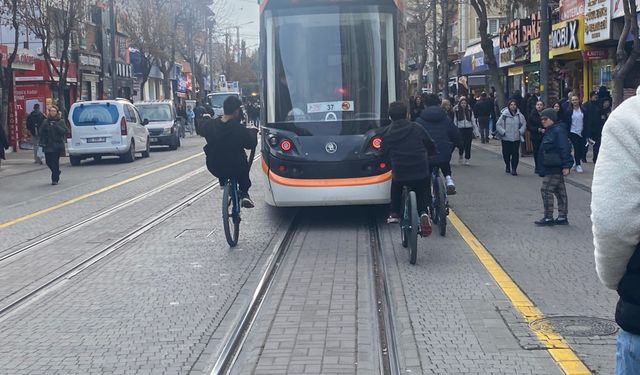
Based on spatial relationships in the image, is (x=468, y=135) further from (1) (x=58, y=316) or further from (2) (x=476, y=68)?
(2) (x=476, y=68)

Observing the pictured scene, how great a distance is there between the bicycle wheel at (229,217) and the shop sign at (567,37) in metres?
19.7

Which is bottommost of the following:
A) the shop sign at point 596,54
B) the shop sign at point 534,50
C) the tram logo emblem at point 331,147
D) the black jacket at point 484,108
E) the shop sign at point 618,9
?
the tram logo emblem at point 331,147

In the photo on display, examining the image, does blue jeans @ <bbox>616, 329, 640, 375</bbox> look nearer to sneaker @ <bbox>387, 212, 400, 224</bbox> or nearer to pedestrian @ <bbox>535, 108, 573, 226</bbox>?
sneaker @ <bbox>387, 212, 400, 224</bbox>

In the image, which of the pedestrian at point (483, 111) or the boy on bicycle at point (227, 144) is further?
the pedestrian at point (483, 111)

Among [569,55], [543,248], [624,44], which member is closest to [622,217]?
[543,248]

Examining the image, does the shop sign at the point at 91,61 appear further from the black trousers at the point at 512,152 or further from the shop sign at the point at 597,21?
the black trousers at the point at 512,152

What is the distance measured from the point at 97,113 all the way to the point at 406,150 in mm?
19556

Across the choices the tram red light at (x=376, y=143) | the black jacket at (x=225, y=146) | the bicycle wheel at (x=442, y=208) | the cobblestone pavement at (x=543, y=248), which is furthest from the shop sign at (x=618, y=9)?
the black jacket at (x=225, y=146)

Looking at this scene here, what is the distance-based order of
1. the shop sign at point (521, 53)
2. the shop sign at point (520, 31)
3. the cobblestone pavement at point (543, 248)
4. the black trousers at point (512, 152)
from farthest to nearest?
the shop sign at point (521, 53), the shop sign at point (520, 31), the black trousers at point (512, 152), the cobblestone pavement at point (543, 248)

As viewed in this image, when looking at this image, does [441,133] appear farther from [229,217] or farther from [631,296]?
[631,296]

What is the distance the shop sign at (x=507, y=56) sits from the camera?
134ft

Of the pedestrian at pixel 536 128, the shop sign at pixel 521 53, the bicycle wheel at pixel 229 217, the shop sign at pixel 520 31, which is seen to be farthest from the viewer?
the shop sign at pixel 521 53

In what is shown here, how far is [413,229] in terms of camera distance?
1009 centimetres

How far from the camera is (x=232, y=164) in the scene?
39.6 feet
